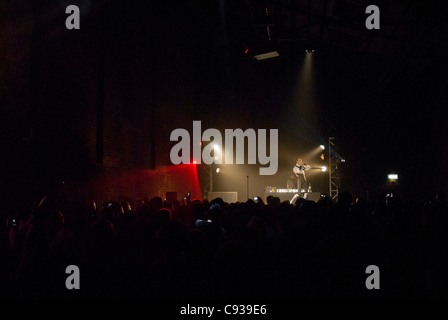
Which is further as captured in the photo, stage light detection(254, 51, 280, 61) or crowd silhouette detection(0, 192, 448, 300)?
stage light detection(254, 51, 280, 61)

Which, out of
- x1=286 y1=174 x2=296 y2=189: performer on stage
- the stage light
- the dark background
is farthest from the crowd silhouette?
x1=286 y1=174 x2=296 y2=189: performer on stage

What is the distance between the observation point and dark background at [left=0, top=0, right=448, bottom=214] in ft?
22.3

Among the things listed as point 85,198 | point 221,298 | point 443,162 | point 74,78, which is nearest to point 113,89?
point 74,78

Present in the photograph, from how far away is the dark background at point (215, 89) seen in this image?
679cm

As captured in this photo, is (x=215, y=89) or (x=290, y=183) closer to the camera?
(x=290, y=183)

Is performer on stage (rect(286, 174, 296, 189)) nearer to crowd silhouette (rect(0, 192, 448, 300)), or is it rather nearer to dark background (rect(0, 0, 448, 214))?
dark background (rect(0, 0, 448, 214))

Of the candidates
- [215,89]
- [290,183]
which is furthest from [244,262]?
[215,89]

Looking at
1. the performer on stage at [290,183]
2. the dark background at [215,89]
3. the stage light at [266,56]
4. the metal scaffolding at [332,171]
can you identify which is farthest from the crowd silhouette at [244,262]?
the performer on stage at [290,183]

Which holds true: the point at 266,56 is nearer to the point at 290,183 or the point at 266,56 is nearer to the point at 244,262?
the point at 290,183

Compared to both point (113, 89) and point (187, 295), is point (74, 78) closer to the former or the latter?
point (113, 89)

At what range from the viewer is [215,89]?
15.8 metres

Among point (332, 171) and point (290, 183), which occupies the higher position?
point (332, 171)

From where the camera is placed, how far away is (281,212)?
4.28m
